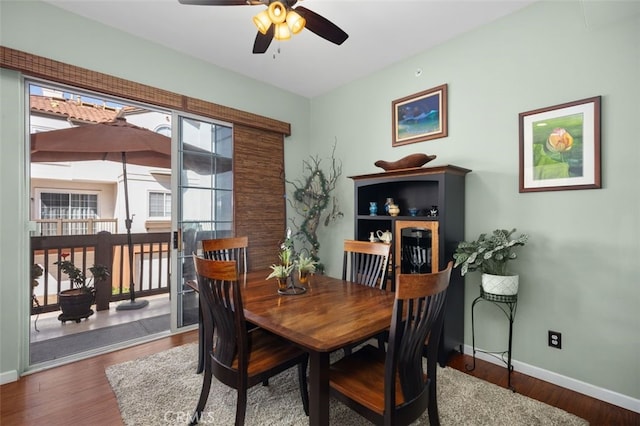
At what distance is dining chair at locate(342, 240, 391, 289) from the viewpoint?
83.7 inches

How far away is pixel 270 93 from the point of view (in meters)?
3.73

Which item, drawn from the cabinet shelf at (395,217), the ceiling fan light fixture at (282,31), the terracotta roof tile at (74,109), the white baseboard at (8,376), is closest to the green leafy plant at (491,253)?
the cabinet shelf at (395,217)

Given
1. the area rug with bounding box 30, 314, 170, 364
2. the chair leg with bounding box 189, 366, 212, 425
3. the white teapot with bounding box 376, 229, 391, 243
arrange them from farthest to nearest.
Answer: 1. the white teapot with bounding box 376, 229, 391, 243
2. the area rug with bounding box 30, 314, 170, 364
3. the chair leg with bounding box 189, 366, 212, 425

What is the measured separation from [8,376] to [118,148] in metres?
2.83

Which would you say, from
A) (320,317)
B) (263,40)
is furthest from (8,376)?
(263,40)

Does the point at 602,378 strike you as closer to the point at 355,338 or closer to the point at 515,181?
the point at 515,181

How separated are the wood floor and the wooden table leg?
4.24ft

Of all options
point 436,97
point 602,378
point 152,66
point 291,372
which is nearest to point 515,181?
point 436,97

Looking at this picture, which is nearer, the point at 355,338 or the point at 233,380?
the point at 355,338

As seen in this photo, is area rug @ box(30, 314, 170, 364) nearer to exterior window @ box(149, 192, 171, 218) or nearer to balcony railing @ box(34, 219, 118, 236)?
balcony railing @ box(34, 219, 118, 236)

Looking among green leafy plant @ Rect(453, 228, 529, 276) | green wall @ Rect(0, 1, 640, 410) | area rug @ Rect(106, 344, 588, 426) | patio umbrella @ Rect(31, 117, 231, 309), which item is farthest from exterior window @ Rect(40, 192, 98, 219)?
green leafy plant @ Rect(453, 228, 529, 276)

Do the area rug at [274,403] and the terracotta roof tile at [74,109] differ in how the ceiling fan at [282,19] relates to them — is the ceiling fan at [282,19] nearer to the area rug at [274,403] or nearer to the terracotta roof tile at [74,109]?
the area rug at [274,403]

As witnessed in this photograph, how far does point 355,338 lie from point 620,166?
209 cm

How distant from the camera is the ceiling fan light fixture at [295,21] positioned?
5.85 feet
